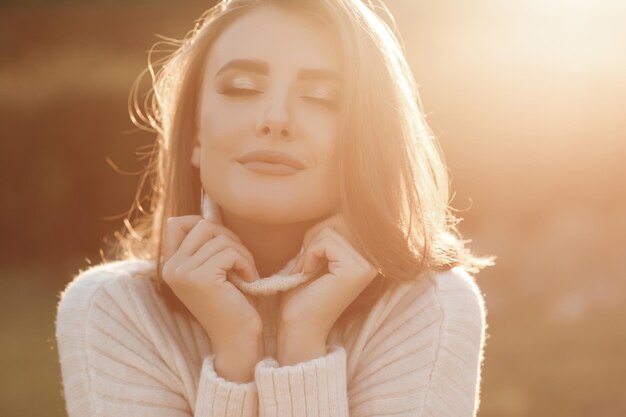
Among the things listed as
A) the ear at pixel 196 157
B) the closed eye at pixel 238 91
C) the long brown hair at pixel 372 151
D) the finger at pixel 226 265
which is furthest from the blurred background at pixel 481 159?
the closed eye at pixel 238 91

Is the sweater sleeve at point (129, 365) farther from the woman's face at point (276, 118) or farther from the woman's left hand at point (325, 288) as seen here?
the woman's face at point (276, 118)

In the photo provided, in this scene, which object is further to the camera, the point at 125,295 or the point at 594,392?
the point at 594,392

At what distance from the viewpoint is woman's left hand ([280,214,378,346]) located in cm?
237

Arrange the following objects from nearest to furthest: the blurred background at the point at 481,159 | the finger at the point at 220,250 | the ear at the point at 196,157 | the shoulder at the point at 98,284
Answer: the finger at the point at 220,250, the shoulder at the point at 98,284, the ear at the point at 196,157, the blurred background at the point at 481,159

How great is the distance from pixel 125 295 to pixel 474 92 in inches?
174

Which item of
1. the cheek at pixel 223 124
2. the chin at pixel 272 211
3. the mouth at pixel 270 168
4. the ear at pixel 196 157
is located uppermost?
the cheek at pixel 223 124

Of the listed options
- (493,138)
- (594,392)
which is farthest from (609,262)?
(594,392)

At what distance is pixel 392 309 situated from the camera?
252cm

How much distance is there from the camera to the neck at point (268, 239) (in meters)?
2.56

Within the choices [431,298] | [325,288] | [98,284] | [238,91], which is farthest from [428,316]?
[98,284]

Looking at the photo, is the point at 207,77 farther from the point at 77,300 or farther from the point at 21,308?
the point at 21,308

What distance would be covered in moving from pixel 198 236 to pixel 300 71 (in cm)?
47

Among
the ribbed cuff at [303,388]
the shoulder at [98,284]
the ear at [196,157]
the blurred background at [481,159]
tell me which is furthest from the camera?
the blurred background at [481,159]

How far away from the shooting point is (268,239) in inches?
101
